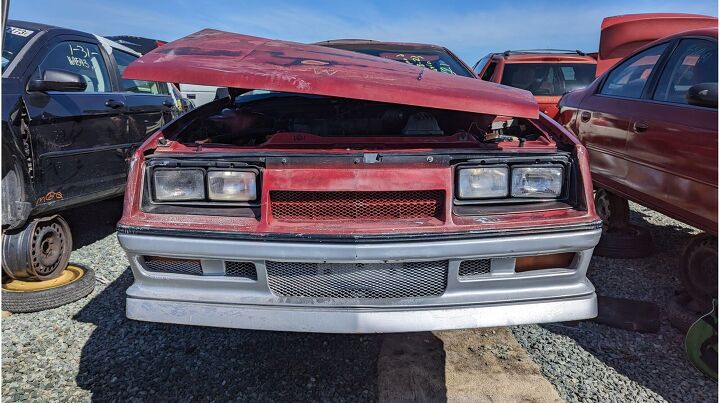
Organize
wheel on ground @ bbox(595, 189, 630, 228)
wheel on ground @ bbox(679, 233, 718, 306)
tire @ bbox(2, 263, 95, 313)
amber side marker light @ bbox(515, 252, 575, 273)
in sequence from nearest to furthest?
amber side marker light @ bbox(515, 252, 575, 273) → wheel on ground @ bbox(679, 233, 718, 306) → tire @ bbox(2, 263, 95, 313) → wheel on ground @ bbox(595, 189, 630, 228)

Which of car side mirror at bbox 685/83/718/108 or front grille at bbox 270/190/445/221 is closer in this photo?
front grille at bbox 270/190/445/221

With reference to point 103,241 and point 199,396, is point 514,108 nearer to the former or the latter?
point 199,396

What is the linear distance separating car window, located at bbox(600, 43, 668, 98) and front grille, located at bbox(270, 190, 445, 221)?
244 centimetres

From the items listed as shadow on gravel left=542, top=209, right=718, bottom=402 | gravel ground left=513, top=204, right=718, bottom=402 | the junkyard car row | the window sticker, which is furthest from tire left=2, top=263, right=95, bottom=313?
shadow on gravel left=542, top=209, right=718, bottom=402

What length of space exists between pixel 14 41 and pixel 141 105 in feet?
3.61

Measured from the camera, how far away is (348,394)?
2.16 m

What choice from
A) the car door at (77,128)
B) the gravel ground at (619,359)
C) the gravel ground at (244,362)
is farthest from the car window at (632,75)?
the car door at (77,128)

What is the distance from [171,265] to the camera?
194 cm

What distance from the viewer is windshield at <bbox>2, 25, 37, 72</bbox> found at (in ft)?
10.8

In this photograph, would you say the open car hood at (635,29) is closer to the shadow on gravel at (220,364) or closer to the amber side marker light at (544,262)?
the amber side marker light at (544,262)

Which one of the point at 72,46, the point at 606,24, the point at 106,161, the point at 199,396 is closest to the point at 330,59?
the point at 199,396

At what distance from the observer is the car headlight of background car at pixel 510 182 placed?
1.97 metres

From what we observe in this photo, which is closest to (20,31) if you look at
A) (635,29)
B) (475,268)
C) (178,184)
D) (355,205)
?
(178,184)

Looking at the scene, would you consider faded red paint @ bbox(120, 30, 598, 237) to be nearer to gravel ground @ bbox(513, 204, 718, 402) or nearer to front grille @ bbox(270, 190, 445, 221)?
front grille @ bbox(270, 190, 445, 221)
